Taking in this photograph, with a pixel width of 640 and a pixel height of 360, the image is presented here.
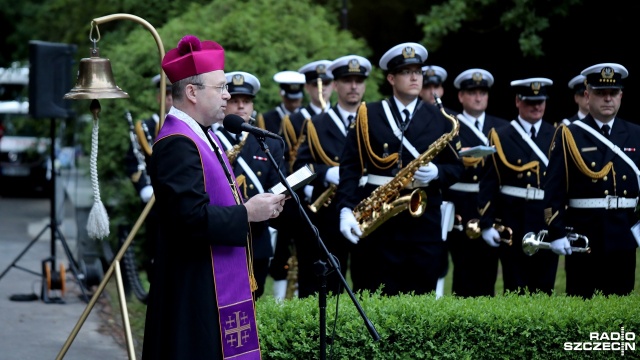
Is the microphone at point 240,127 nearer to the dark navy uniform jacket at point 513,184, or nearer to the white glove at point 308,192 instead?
the white glove at point 308,192

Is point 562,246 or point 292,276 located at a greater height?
point 562,246

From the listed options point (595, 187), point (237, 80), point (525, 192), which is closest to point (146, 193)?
point (237, 80)

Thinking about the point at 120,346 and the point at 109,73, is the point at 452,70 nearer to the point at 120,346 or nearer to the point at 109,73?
the point at 120,346

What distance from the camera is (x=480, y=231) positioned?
10203 mm

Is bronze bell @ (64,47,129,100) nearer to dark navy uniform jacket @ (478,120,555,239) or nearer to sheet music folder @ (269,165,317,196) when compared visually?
sheet music folder @ (269,165,317,196)

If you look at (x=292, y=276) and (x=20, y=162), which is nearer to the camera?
(x=292, y=276)

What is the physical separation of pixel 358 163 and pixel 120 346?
2.93 metres

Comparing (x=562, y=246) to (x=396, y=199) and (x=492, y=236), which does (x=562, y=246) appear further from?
(x=492, y=236)

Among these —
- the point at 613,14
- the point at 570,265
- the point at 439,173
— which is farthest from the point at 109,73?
the point at 613,14

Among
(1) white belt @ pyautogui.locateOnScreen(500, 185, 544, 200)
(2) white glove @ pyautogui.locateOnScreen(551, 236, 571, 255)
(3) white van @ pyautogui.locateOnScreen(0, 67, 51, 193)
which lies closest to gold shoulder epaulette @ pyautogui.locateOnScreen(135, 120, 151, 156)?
(1) white belt @ pyautogui.locateOnScreen(500, 185, 544, 200)

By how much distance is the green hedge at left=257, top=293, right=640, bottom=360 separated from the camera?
6527 millimetres

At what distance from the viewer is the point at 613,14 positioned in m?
15.5

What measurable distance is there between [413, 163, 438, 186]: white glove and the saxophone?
0.07m

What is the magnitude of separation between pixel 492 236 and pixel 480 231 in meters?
0.27
